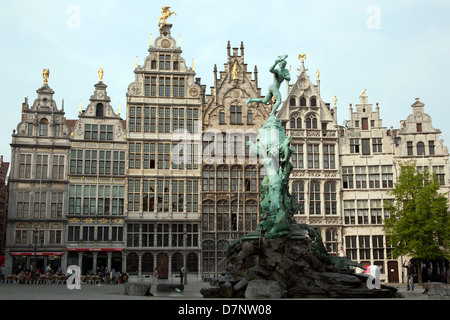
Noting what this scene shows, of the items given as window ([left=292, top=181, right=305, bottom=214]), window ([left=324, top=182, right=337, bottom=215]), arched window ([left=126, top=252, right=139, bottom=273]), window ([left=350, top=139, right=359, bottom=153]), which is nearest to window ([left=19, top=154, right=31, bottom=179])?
arched window ([left=126, top=252, right=139, bottom=273])

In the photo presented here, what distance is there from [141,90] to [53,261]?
1586cm

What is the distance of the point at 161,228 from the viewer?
4234cm

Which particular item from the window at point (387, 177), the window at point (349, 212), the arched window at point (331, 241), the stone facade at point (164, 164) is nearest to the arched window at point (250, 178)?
the stone facade at point (164, 164)

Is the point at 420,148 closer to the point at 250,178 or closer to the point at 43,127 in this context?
the point at 250,178

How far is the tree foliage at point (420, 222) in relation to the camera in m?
36.2

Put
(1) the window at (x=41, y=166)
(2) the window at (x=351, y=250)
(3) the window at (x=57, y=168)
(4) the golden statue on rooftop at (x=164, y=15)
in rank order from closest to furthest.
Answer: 1. (1) the window at (x=41, y=166)
2. (3) the window at (x=57, y=168)
3. (2) the window at (x=351, y=250)
4. (4) the golden statue on rooftop at (x=164, y=15)

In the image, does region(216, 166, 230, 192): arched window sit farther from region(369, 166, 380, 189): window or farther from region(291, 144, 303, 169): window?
region(369, 166, 380, 189): window

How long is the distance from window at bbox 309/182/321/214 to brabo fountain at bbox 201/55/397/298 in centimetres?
1899

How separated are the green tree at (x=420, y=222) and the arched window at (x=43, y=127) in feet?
91.6

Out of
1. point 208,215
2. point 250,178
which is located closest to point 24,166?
point 208,215

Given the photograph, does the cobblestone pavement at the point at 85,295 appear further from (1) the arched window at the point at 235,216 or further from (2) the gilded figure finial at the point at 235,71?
(2) the gilded figure finial at the point at 235,71

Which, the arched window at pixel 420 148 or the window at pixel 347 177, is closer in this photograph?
the arched window at pixel 420 148

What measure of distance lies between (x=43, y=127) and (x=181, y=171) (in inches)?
474
